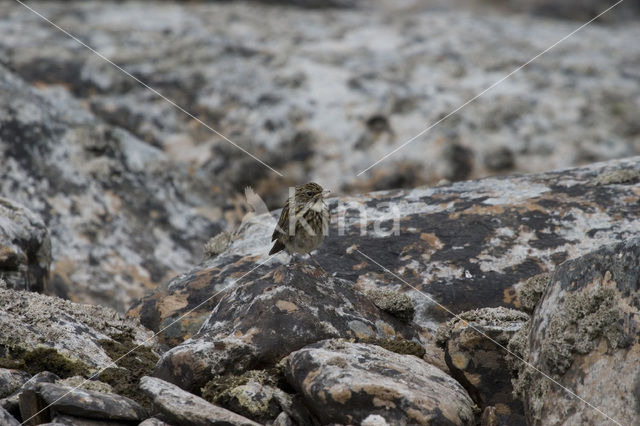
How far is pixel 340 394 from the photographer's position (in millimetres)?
5188

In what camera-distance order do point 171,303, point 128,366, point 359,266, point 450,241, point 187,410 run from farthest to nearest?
point 450,241
point 359,266
point 171,303
point 128,366
point 187,410

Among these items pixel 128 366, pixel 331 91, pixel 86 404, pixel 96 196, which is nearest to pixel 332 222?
pixel 128 366

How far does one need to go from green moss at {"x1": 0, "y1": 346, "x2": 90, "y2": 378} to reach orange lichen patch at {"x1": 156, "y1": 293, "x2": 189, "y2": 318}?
1758 mm

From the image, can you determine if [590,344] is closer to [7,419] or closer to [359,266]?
[359,266]

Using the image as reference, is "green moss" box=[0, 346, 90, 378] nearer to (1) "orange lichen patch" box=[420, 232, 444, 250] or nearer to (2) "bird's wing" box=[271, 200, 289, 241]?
(2) "bird's wing" box=[271, 200, 289, 241]

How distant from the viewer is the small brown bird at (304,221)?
766cm

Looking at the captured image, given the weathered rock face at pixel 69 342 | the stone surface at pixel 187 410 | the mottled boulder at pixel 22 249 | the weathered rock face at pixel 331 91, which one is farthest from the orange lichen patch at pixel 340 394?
the weathered rock face at pixel 331 91

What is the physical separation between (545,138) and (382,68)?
3.50m

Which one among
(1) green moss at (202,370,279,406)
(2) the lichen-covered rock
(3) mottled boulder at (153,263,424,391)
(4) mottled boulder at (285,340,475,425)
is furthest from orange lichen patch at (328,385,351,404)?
(2) the lichen-covered rock

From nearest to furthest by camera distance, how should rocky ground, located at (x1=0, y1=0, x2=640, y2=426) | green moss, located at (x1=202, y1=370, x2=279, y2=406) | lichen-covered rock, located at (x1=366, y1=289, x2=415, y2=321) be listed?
rocky ground, located at (x1=0, y1=0, x2=640, y2=426)
green moss, located at (x1=202, y1=370, x2=279, y2=406)
lichen-covered rock, located at (x1=366, y1=289, x2=415, y2=321)

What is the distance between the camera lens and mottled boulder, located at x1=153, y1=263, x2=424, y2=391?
19.6 feet

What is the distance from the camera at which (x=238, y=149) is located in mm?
13281

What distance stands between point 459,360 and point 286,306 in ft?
5.00

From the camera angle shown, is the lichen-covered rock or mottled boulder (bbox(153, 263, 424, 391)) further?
the lichen-covered rock
